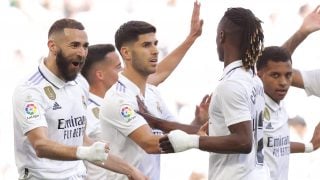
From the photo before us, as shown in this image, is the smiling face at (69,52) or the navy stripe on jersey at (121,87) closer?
the smiling face at (69,52)

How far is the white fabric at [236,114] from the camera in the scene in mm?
4289

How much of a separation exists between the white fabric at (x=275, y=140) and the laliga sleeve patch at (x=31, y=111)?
1.38m

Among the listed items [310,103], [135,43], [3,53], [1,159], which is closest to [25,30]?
[3,53]

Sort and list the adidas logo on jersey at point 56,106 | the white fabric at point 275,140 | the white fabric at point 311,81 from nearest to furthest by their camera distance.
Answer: the adidas logo on jersey at point 56,106
the white fabric at point 275,140
the white fabric at point 311,81

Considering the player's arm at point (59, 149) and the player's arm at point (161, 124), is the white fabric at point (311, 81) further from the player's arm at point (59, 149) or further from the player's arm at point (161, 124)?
the player's arm at point (59, 149)

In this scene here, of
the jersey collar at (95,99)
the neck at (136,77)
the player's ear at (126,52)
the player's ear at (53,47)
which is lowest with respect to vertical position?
the jersey collar at (95,99)

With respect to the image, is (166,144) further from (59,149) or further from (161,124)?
(161,124)

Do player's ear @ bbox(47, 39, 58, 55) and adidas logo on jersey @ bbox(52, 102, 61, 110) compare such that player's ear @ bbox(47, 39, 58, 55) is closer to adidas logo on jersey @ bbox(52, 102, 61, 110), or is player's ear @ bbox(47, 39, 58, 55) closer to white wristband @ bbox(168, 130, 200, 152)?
adidas logo on jersey @ bbox(52, 102, 61, 110)

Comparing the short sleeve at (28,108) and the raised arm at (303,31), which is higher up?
the raised arm at (303,31)

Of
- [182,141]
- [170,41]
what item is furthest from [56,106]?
[170,41]

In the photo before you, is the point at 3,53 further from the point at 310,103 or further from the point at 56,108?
the point at 56,108

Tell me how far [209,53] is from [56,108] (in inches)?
148

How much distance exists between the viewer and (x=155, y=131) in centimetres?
525

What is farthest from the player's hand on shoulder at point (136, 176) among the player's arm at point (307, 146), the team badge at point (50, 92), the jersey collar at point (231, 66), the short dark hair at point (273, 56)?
the player's arm at point (307, 146)
